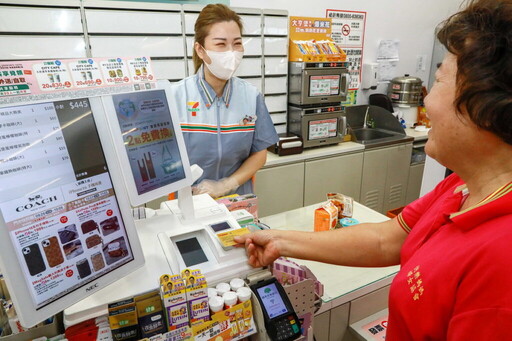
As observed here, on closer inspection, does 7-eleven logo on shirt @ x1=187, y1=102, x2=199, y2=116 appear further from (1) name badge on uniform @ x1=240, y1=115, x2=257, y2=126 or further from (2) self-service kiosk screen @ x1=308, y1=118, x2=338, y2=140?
(2) self-service kiosk screen @ x1=308, y1=118, x2=338, y2=140

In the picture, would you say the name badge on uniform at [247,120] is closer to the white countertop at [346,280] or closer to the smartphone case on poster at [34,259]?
the white countertop at [346,280]

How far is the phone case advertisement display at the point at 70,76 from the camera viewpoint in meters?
0.68

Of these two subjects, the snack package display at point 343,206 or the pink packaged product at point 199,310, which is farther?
the snack package display at point 343,206

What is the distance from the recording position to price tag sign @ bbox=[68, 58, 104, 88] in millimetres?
778

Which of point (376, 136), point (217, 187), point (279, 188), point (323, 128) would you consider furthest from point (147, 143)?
point (376, 136)

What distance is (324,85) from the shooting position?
3.12 meters

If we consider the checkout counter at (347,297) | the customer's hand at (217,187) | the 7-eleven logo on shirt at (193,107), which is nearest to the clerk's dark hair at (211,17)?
the 7-eleven logo on shirt at (193,107)

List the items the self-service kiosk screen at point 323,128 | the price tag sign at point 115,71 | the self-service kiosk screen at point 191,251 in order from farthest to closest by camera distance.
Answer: the self-service kiosk screen at point 323,128, the self-service kiosk screen at point 191,251, the price tag sign at point 115,71

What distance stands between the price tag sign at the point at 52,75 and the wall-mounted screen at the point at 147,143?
4.0 inches

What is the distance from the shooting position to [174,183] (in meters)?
1.01

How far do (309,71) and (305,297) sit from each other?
2.39m

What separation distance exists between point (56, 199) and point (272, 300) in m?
0.54

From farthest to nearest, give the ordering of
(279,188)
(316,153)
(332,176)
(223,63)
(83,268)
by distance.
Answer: (332,176) < (316,153) < (279,188) < (223,63) < (83,268)

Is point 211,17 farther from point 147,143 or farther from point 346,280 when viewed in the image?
point 346,280
